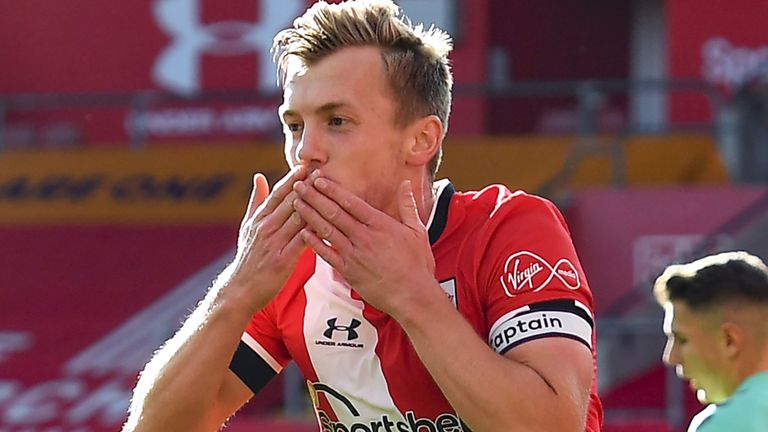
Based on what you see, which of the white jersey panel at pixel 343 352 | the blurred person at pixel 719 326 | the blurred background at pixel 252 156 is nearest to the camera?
the white jersey panel at pixel 343 352

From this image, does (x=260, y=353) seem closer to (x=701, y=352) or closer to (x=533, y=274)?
(x=533, y=274)

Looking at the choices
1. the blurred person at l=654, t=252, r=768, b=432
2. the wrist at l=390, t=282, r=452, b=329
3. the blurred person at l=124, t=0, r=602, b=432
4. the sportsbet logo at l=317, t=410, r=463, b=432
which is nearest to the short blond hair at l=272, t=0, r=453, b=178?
the blurred person at l=124, t=0, r=602, b=432

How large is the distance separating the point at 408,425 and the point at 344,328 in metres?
0.26

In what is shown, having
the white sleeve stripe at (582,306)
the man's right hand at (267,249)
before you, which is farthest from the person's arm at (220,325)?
the white sleeve stripe at (582,306)

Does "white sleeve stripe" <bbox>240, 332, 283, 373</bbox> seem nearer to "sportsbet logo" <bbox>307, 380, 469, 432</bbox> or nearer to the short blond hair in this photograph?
"sportsbet logo" <bbox>307, 380, 469, 432</bbox>

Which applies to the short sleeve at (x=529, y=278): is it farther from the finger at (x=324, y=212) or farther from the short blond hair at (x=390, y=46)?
the finger at (x=324, y=212)

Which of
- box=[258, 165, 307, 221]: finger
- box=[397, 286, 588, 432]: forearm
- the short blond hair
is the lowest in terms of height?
box=[397, 286, 588, 432]: forearm

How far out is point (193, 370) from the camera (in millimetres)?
3281

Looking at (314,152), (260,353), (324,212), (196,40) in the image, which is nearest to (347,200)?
(324,212)

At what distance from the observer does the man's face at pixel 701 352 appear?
4.74 m

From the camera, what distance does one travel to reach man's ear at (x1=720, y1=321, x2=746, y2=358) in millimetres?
4730

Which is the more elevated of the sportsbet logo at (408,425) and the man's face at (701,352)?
the man's face at (701,352)

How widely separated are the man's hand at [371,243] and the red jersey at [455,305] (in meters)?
0.24

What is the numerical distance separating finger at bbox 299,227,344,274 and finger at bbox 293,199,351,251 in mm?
10
